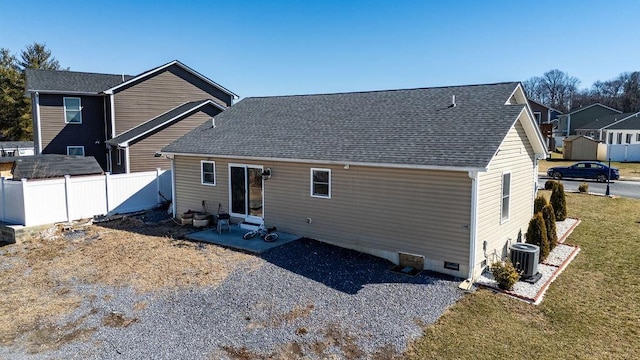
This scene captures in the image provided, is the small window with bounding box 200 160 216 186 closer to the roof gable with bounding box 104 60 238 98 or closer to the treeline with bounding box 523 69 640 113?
the roof gable with bounding box 104 60 238 98

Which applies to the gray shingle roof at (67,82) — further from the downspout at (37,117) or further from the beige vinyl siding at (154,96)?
the beige vinyl siding at (154,96)

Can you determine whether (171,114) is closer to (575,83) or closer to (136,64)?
(136,64)

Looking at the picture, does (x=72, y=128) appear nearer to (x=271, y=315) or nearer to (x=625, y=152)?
(x=271, y=315)

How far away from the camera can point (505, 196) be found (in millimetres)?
11055

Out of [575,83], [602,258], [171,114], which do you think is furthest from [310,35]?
[575,83]

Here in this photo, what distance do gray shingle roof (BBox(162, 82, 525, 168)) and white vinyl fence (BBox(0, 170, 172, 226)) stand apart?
309 cm

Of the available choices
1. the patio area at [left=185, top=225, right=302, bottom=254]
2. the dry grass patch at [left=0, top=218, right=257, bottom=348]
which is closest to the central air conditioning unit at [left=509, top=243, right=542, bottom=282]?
the patio area at [left=185, top=225, right=302, bottom=254]

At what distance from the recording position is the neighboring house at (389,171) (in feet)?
31.2

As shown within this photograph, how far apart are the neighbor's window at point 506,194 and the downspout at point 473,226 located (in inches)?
87.9

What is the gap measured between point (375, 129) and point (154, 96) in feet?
55.1

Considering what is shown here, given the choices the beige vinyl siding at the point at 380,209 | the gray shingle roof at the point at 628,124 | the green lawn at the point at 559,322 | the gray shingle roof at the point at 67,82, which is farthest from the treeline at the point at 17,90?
the gray shingle roof at the point at 628,124

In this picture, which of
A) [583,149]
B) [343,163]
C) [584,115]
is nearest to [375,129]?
[343,163]

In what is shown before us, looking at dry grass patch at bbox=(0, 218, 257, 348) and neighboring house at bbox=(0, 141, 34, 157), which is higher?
neighboring house at bbox=(0, 141, 34, 157)

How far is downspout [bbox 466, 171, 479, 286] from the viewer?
9.05 m
